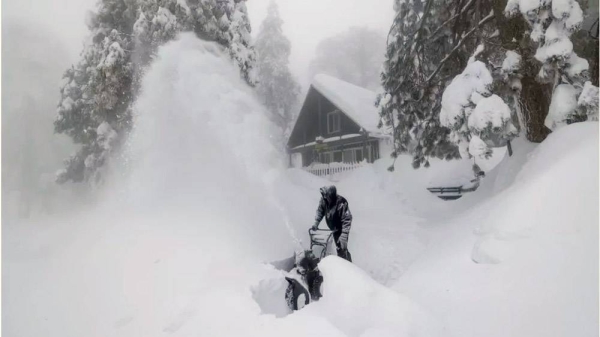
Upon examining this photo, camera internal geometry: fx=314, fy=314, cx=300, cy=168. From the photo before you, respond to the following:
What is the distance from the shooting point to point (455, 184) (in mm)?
8164

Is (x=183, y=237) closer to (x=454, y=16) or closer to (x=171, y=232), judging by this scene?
(x=171, y=232)

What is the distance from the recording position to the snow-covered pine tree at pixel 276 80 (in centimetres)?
669

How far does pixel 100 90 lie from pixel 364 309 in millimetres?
7302

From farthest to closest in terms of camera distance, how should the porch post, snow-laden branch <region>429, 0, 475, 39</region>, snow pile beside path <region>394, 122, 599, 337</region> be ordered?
the porch post → snow-laden branch <region>429, 0, 475, 39</region> → snow pile beside path <region>394, 122, 599, 337</region>

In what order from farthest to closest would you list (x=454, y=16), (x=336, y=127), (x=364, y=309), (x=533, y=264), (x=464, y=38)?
(x=336, y=127) → (x=454, y=16) → (x=464, y=38) → (x=364, y=309) → (x=533, y=264)

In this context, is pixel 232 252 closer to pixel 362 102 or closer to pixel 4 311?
pixel 4 311

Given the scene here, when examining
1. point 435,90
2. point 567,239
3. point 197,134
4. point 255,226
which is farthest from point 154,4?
point 567,239

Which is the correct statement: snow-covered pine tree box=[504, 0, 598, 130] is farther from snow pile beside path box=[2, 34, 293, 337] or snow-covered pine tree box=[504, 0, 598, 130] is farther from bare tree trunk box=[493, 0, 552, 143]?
snow pile beside path box=[2, 34, 293, 337]

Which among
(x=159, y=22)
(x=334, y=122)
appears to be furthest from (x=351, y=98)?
(x=159, y=22)

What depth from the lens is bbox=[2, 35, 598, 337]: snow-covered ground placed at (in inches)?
96.0

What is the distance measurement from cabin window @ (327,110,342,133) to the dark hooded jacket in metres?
4.72

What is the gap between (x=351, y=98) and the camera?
813 centimetres

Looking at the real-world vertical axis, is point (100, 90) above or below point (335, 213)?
above

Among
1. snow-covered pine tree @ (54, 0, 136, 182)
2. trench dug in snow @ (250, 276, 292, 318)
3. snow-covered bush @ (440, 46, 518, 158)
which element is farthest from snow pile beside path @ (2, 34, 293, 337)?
snow-covered bush @ (440, 46, 518, 158)
